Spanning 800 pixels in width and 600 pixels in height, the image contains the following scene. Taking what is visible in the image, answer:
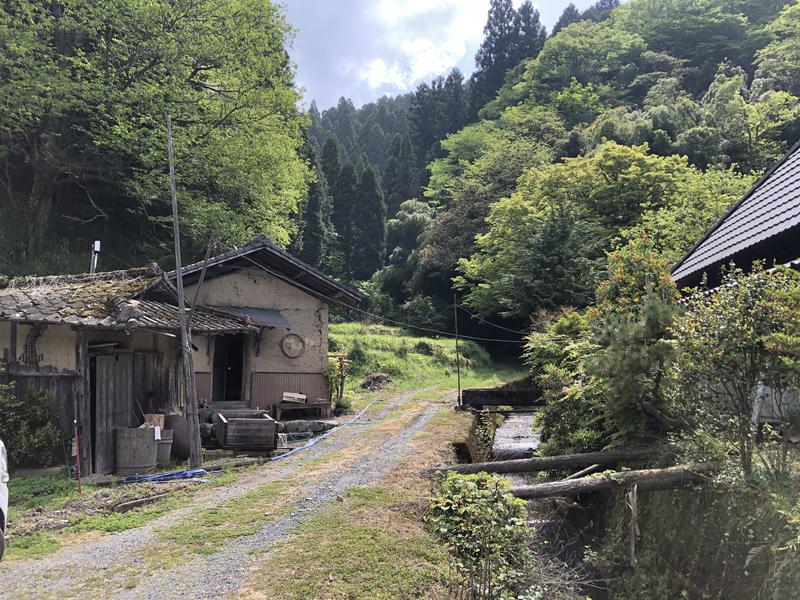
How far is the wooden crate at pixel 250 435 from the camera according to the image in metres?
10.5

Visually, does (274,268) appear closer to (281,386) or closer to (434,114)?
(281,386)

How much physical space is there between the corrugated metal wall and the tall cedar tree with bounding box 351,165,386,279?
100 ft

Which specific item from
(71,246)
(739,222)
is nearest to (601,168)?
(739,222)

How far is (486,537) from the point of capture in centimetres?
482

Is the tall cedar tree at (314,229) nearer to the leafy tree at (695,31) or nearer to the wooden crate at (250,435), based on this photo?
the wooden crate at (250,435)

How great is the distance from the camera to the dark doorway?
1527 centimetres

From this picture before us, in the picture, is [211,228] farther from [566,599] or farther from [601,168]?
[601,168]

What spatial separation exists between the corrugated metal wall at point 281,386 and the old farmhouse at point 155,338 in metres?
0.03

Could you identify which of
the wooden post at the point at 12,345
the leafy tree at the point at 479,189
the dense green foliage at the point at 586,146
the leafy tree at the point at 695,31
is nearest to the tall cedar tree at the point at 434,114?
the dense green foliage at the point at 586,146

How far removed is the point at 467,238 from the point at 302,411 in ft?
76.5

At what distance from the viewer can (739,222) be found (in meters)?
8.71

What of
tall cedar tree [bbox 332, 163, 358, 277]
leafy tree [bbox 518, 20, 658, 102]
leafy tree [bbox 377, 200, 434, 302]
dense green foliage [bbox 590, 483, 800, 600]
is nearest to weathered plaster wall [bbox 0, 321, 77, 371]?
dense green foliage [bbox 590, 483, 800, 600]

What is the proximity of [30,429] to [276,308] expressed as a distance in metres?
7.16

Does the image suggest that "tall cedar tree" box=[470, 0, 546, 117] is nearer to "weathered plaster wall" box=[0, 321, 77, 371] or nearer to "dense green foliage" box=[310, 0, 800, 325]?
"dense green foliage" box=[310, 0, 800, 325]
